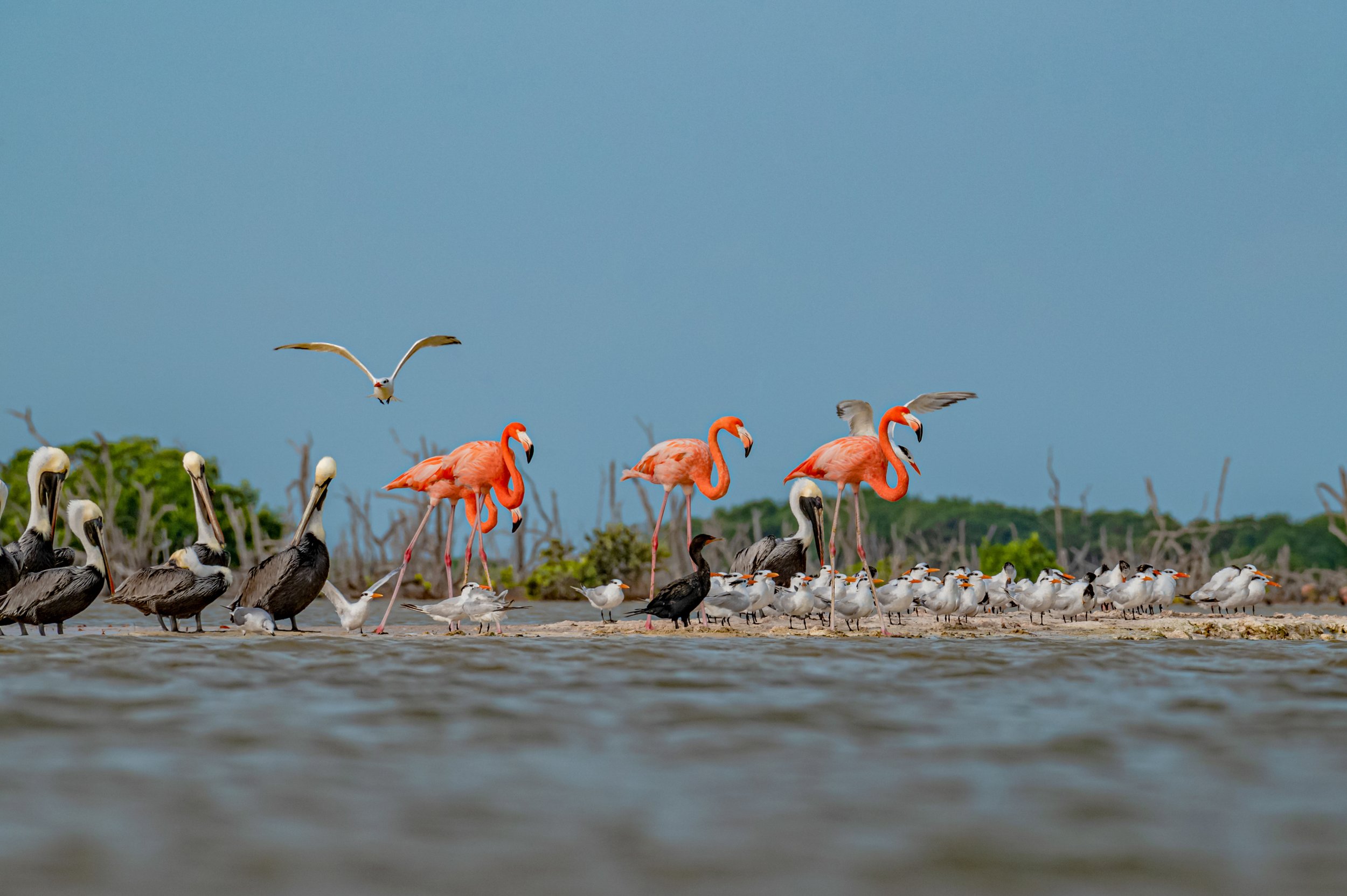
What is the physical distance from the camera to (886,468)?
15195 millimetres

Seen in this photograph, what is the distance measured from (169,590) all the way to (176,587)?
0.06m

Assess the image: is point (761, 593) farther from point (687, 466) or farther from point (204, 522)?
point (204, 522)

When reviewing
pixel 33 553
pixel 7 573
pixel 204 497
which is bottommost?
pixel 7 573

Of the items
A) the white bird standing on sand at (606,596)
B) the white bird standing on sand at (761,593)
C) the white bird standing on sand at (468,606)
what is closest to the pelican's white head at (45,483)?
the white bird standing on sand at (468,606)

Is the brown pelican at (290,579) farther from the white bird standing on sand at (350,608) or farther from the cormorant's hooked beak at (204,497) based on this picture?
the cormorant's hooked beak at (204,497)

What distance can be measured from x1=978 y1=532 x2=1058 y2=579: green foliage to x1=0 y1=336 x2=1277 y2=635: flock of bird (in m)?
8.62

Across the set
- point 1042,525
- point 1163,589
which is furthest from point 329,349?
point 1042,525

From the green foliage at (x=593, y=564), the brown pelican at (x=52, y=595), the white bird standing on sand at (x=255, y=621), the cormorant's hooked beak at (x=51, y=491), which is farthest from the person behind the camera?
the green foliage at (x=593, y=564)

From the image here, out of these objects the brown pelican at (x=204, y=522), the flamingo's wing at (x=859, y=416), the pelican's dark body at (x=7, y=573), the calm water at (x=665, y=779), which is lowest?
the calm water at (x=665, y=779)

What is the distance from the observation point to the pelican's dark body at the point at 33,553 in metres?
12.8

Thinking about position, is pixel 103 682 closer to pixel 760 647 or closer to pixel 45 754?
pixel 45 754

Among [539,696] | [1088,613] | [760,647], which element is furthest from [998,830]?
[1088,613]

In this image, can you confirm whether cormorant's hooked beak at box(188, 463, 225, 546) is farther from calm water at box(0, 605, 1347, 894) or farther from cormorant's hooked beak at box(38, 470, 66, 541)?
calm water at box(0, 605, 1347, 894)

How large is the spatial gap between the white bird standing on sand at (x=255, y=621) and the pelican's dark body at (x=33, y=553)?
193 cm
